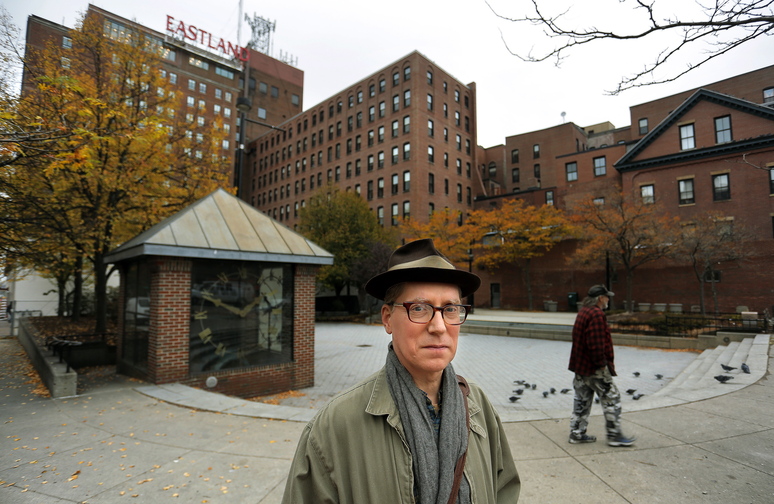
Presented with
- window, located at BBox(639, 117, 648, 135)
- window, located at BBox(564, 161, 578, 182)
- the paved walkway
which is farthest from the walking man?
window, located at BBox(639, 117, 648, 135)

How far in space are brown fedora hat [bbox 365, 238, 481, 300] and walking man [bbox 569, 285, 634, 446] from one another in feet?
13.1

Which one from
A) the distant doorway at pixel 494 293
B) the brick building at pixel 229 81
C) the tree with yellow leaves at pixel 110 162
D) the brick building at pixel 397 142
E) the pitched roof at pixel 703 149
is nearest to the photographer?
the tree with yellow leaves at pixel 110 162

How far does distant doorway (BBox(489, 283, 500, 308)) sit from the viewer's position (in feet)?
133

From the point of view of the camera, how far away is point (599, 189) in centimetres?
3659

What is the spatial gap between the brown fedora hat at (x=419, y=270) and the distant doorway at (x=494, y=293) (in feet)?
132

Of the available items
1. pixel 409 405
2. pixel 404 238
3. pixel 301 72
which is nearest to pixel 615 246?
pixel 404 238

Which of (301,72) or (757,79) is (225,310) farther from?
(301,72)

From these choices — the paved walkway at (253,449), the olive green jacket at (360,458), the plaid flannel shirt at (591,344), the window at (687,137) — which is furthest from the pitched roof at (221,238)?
the window at (687,137)

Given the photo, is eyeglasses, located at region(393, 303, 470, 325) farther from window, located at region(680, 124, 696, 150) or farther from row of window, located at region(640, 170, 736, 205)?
window, located at region(680, 124, 696, 150)

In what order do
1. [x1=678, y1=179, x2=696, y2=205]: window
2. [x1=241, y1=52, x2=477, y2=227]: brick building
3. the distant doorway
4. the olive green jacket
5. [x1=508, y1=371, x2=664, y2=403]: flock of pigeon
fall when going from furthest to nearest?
[x1=241, y1=52, x2=477, y2=227]: brick building
the distant doorway
[x1=678, y1=179, x2=696, y2=205]: window
[x1=508, y1=371, x2=664, y2=403]: flock of pigeon
the olive green jacket

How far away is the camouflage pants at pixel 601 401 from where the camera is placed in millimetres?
5027

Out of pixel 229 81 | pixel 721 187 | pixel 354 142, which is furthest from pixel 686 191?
pixel 229 81

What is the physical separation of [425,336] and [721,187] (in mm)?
36328

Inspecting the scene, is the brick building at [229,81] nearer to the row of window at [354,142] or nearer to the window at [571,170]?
the row of window at [354,142]
